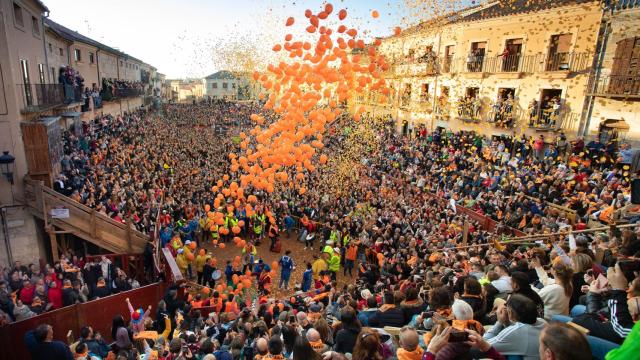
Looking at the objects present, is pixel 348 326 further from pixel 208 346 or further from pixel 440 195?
pixel 440 195

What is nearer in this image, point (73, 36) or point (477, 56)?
point (477, 56)

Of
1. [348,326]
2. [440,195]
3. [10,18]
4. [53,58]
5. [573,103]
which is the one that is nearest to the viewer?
[348,326]

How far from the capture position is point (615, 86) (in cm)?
1459

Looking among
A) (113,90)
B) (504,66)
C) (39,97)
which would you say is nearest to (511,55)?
(504,66)

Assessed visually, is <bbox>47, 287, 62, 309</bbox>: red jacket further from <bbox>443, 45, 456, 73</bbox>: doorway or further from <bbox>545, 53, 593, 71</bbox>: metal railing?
<bbox>443, 45, 456, 73</bbox>: doorway

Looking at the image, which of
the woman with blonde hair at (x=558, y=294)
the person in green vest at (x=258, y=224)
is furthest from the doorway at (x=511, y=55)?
the woman with blonde hair at (x=558, y=294)

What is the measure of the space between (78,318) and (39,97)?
9.65 m

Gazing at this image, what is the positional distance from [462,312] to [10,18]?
15.1 metres

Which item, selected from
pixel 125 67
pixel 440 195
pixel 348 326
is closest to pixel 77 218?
pixel 348 326

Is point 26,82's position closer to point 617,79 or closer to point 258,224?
point 258,224

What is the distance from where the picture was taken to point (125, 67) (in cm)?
3641

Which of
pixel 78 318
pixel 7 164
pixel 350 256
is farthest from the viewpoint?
pixel 350 256

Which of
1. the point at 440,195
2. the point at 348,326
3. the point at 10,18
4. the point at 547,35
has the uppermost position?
the point at 547,35

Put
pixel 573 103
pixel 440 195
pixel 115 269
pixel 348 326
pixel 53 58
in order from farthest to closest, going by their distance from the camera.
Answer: pixel 53 58 → pixel 573 103 → pixel 440 195 → pixel 115 269 → pixel 348 326
